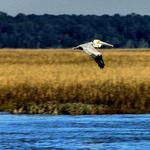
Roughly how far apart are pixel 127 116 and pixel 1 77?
4.86 m

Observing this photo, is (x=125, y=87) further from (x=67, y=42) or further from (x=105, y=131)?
(x=67, y=42)

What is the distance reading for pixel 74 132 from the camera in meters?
15.7

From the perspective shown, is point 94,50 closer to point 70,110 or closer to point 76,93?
point 70,110

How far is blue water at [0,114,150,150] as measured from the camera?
14.3m

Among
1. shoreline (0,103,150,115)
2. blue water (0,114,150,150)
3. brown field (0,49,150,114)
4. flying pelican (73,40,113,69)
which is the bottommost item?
blue water (0,114,150,150)

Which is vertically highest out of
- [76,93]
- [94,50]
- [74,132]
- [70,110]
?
[94,50]

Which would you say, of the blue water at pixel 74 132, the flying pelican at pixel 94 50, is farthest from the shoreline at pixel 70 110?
the flying pelican at pixel 94 50

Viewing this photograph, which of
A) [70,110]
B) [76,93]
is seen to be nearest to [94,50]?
[70,110]

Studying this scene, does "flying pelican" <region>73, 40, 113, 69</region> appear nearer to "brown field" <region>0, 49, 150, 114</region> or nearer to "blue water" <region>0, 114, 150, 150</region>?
"blue water" <region>0, 114, 150, 150</region>

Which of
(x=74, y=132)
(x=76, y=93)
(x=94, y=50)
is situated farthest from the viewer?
(x=76, y=93)

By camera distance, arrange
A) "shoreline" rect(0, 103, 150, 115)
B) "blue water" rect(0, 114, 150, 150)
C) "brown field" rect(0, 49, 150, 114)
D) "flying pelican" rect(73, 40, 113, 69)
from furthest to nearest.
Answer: "brown field" rect(0, 49, 150, 114) → "shoreline" rect(0, 103, 150, 115) → "blue water" rect(0, 114, 150, 150) → "flying pelican" rect(73, 40, 113, 69)

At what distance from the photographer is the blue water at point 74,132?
14281 mm

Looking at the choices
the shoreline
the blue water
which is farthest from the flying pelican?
the shoreline

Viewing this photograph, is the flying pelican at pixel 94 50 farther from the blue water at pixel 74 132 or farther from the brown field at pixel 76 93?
the brown field at pixel 76 93
